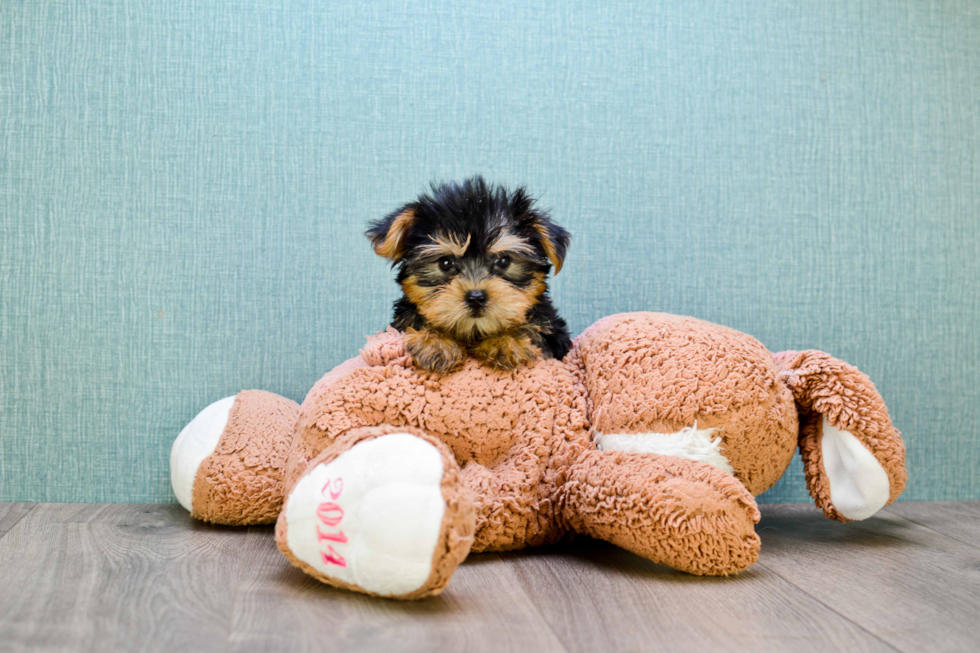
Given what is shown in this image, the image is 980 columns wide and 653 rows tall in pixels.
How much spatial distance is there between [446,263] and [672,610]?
2.71 feet

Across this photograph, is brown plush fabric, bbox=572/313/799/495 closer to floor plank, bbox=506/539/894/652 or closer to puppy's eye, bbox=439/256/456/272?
floor plank, bbox=506/539/894/652

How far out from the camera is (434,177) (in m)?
2.16

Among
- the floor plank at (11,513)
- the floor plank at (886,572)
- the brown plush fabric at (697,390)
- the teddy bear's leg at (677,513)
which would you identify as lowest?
the floor plank at (11,513)

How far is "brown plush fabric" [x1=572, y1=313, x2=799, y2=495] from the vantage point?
1625 mm

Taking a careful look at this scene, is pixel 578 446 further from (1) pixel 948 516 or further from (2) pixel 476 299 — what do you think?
(1) pixel 948 516

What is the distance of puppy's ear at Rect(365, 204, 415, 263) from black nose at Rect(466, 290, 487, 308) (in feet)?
0.74

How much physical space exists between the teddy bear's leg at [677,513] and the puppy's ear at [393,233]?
0.66m

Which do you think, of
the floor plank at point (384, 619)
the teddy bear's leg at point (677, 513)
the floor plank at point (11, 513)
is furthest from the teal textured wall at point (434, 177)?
the floor plank at point (384, 619)

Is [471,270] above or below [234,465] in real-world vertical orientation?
above

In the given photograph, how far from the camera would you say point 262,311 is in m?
2.12

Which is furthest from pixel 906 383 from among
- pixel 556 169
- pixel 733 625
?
pixel 733 625

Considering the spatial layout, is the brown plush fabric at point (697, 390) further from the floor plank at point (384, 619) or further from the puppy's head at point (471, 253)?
the floor plank at point (384, 619)

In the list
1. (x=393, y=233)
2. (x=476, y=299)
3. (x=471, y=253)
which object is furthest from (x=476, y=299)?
(x=393, y=233)

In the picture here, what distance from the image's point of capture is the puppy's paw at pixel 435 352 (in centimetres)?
164
